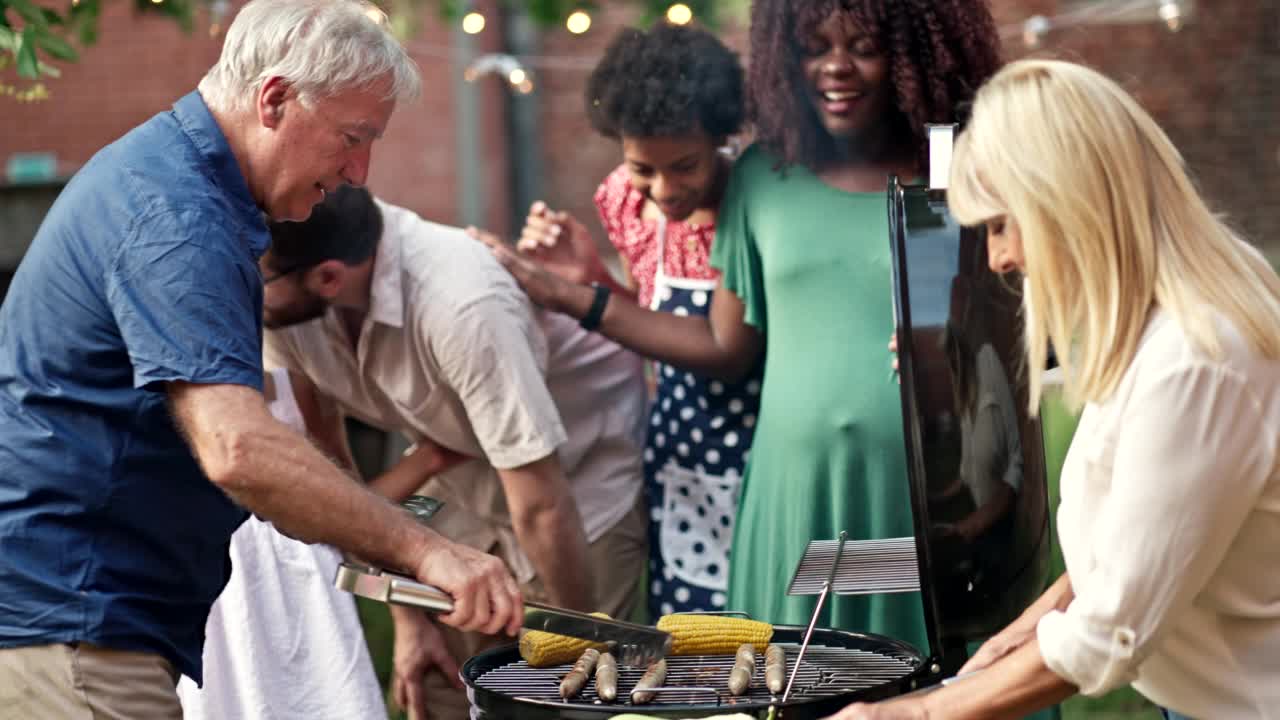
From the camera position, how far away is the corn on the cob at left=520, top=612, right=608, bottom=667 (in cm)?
246

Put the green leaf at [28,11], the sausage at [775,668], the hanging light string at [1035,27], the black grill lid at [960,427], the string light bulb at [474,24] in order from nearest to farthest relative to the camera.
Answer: the sausage at [775,668] < the black grill lid at [960,427] < the green leaf at [28,11] < the string light bulb at [474,24] < the hanging light string at [1035,27]

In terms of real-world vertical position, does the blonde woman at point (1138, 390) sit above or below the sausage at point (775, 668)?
above

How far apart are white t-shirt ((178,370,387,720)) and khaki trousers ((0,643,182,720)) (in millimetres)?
852

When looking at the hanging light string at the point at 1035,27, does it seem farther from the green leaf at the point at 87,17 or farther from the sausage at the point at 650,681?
the sausage at the point at 650,681

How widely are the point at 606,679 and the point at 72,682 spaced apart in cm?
74

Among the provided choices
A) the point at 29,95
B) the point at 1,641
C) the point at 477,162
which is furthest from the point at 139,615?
the point at 477,162

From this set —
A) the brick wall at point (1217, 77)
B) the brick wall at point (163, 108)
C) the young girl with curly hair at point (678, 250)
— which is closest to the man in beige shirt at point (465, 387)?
the young girl with curly hair at point (678, 250)

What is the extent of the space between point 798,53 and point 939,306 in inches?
44.6

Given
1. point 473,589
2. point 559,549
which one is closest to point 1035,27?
point 559,549

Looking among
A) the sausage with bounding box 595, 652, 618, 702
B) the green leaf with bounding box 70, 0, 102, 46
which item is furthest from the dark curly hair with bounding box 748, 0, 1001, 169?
the green leaf with bounding box 70, 0, 102, 46

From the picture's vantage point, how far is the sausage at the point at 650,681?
2.21 meters

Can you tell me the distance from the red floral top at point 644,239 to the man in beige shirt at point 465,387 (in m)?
0.25

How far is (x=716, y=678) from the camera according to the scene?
7.88 ft

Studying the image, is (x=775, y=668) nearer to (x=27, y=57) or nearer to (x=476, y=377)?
(x=476, y=377)
